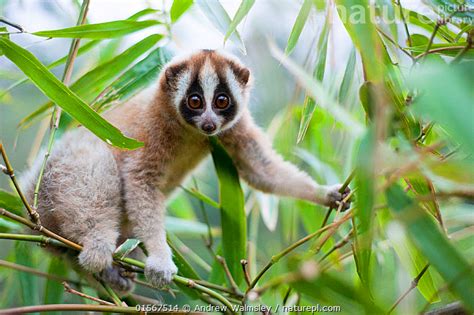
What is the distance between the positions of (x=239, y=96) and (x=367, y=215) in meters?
1.82

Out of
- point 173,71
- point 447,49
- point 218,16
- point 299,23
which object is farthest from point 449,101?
point 173,71

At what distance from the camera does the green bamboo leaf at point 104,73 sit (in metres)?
2.64

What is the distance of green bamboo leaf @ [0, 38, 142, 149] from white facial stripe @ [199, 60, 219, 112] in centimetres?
96

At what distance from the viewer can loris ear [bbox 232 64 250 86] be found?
10.3 ft

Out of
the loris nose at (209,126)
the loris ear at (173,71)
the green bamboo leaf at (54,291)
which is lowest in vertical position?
the green bamboo leaf at (54,291)

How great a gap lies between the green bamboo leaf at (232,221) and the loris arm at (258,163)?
1.23 feet

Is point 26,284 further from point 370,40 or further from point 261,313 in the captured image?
point 370,40

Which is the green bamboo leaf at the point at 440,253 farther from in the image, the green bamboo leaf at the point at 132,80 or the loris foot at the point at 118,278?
the loris foot at the point at 118,278

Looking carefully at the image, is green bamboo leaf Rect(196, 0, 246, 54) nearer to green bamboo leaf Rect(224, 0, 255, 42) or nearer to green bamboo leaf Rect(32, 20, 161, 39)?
green bamboo leaf Rect(224, 0, 255, 42)

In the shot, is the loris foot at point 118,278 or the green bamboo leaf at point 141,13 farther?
the loris foot at point 118,278

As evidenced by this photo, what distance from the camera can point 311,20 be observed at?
2.33m

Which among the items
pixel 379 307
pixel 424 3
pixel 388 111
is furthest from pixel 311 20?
pixel 379 307

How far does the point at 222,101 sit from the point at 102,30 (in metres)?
0.87

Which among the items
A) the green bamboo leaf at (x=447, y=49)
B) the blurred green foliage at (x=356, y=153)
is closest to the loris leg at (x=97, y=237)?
the blurred green foliage at (x=356, y=153)
